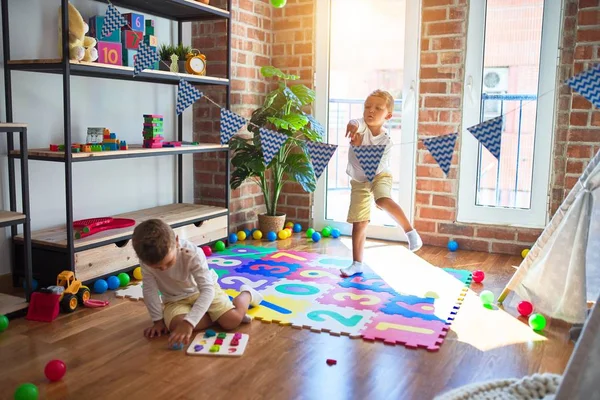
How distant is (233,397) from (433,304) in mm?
1286

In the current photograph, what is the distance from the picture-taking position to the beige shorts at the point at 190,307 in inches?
95.9

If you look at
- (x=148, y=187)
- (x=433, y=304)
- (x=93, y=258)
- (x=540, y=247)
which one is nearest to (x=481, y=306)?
(x=433, y=304)

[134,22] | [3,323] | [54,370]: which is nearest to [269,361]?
[54,370]

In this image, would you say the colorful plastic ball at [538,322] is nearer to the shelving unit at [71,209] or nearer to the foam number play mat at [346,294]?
the foam number play mat at [346,294]

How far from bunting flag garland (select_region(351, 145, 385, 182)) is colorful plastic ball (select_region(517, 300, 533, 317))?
3.09 ft

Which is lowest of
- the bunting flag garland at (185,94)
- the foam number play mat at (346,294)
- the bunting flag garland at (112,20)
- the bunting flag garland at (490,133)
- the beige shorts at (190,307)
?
the foam number play mat at (346,294)

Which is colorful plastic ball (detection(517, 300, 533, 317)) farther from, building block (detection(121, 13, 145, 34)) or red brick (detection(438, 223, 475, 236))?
building block (detection(121, 13, 145, 34))

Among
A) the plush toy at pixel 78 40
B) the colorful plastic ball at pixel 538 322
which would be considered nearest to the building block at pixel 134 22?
the plush toy at pixel 78 40

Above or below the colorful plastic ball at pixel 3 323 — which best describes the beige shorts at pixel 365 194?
above

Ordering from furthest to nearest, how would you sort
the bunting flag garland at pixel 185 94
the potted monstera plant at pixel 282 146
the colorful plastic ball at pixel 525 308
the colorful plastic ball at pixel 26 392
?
the potted monstera plant at pixel 282 146 < the bunting flag garland at pixel 185 94 < the colorful plastic ball at pixel 525 308 < the colorful plastic ball at pixel 26 392

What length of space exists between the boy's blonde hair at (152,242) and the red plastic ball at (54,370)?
451 mm

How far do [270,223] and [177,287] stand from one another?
191 cm

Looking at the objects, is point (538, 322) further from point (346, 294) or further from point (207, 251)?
point (207, 251)

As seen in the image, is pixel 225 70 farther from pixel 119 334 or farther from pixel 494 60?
pixel 119 334
